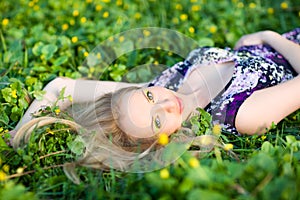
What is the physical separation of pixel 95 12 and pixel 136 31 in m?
0.51

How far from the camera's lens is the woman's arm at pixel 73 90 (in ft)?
8.13

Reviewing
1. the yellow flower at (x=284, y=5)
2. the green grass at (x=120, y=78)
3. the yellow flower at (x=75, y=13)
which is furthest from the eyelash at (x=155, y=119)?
the yellow flower at (x=284, y=5)

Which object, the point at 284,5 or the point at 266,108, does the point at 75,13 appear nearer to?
the point at 284,5

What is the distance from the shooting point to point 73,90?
2.60 m

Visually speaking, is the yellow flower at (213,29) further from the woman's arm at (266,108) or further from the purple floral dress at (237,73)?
the woman's arm at (266,108)

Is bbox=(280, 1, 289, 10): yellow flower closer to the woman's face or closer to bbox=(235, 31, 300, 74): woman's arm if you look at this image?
bbox=(235, 31, 300, 74): woman's arm

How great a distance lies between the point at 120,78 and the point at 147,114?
79 cm

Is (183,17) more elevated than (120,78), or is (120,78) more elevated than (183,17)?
(183,17)

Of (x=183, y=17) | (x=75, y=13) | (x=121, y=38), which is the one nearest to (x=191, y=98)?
(x=121, y=38)

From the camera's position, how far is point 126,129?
2.17m

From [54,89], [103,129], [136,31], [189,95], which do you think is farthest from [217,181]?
[136,31]

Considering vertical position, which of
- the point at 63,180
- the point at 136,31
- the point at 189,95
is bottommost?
the point at 63,180

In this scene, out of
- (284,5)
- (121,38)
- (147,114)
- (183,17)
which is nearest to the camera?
(147,114)

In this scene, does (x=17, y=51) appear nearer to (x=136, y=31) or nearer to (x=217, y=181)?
(x=136, y=31)
